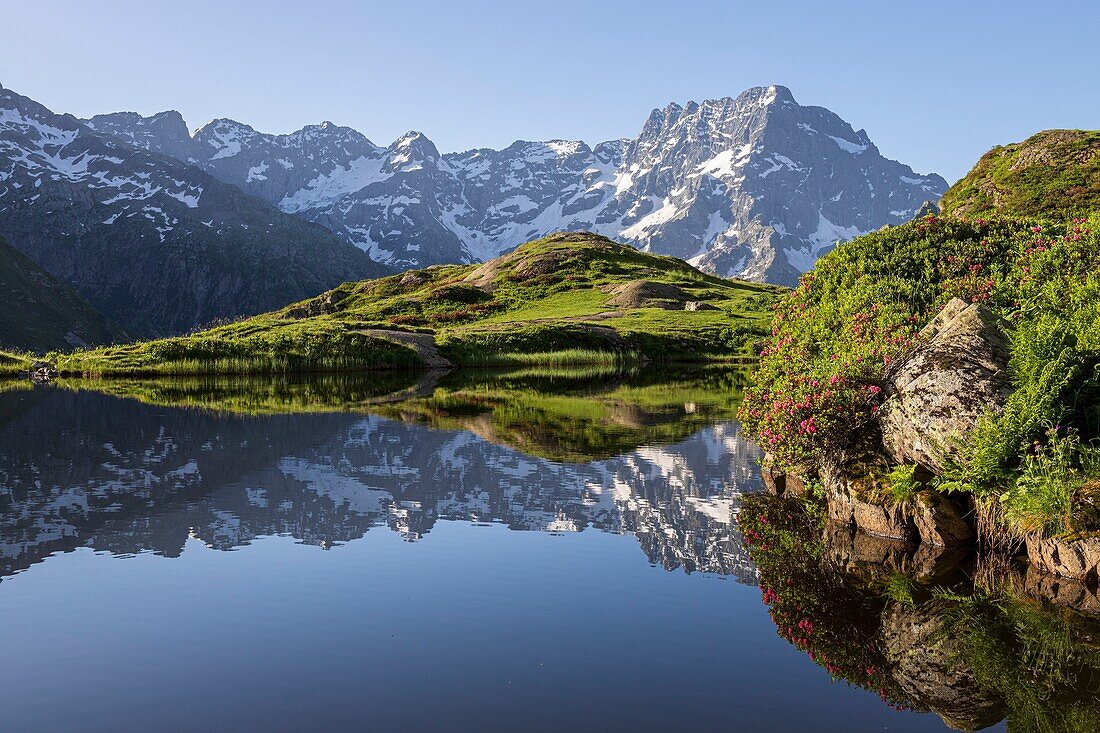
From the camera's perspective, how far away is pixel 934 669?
11594 millimetres

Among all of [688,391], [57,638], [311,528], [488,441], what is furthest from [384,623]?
[688,391]

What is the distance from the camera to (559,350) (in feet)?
307

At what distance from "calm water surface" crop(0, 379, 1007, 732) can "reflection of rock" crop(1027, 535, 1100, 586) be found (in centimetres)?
525

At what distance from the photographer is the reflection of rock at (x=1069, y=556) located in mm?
14398

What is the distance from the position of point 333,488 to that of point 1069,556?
1849 cm

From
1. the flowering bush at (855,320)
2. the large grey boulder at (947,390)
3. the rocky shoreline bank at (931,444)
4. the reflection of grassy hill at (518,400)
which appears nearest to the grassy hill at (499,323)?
the reflection of grassy hill at (518,400)

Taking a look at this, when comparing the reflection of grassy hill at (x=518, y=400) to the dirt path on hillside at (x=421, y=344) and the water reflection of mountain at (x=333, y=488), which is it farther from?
the dirt path on hillside at (x=421, y=344)

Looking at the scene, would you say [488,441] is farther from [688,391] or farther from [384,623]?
[688,391]

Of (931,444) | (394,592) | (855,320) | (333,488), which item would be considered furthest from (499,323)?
(394,592)

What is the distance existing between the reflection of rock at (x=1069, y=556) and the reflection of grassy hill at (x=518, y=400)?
1569cm

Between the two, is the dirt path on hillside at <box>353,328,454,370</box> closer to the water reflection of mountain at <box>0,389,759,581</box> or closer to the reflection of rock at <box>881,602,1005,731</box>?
the water reflection of mountain at <box>0,389,759,581</box>

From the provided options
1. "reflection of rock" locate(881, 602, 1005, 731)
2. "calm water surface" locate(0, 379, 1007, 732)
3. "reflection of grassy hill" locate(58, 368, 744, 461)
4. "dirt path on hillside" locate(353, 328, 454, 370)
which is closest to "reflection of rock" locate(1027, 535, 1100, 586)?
"reflection of rock" locate(881, 602, 1005, 731)

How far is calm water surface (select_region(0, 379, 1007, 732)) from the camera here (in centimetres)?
1052

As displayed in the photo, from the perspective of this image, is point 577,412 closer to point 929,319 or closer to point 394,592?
point 929,319
